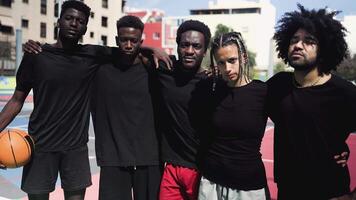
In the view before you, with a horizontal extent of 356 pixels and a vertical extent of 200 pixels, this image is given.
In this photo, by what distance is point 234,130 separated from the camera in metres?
2.99

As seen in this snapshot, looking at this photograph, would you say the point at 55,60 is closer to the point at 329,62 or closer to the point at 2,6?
the point at 329,62

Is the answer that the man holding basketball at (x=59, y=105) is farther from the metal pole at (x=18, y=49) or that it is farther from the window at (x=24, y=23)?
the window at (x=24, y=23)

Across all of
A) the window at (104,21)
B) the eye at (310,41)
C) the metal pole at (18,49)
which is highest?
the window at (104,21)

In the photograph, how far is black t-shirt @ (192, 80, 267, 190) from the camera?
299cm

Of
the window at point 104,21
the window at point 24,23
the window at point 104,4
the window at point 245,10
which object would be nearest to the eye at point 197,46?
the window at point 24,23

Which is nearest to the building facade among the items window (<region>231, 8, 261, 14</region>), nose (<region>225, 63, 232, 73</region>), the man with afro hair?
nose (<region>225, 63, 232, 73</region>)

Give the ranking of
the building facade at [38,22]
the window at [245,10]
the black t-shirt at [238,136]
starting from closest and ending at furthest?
the black t-shirt at [238,136] < the building facade at [38,22] < the window at [245,10]

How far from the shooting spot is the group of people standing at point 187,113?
8.98 feet

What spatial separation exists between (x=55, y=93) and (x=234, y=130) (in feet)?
4.97

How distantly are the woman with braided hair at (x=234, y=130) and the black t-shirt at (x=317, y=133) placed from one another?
0.74 ft

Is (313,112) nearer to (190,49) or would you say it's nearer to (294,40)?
(294,40)

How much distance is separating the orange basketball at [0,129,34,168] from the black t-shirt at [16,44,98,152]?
0.07m

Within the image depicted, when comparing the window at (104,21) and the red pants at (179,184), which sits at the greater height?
the window at (104,21)

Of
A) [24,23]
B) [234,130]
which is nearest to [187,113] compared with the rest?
[234,130]
